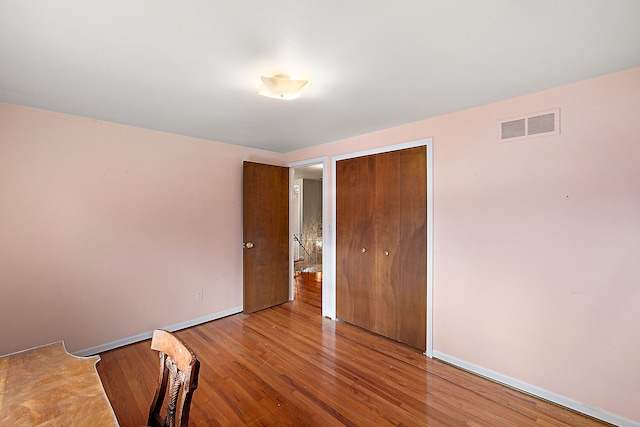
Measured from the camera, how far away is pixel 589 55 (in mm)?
1541

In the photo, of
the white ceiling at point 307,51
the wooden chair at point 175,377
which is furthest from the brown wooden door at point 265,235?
the wooden chair at point 175,377

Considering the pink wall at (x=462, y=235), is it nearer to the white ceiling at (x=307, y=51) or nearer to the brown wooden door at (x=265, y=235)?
the white ceiling at (x=307, y=51)

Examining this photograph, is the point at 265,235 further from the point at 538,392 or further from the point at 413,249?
the point at 538,392

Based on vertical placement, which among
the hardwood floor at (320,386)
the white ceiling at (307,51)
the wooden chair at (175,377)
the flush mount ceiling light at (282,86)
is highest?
the white ceiling at (307,51)

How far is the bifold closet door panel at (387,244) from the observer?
287 cm

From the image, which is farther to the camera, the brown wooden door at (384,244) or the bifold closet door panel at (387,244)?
the bifold closet door panel at (387,244)

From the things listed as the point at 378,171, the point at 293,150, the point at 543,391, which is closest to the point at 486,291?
the point at 543,391

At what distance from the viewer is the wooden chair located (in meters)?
0.97

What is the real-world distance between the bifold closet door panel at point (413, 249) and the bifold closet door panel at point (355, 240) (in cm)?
36

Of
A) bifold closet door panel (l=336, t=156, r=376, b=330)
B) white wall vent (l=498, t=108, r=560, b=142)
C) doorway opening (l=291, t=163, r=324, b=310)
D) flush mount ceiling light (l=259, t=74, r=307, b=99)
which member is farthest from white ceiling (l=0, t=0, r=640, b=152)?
doorway opening (l=291, t=163, r=324, b=310)

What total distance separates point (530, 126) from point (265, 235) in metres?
3.14

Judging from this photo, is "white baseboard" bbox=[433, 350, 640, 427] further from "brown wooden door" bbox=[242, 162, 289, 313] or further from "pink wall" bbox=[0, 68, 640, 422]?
"brown wooden door" bbox=[242, 162, 289, 313]

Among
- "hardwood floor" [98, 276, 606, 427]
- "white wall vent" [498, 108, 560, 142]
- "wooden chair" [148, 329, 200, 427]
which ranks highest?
"white wall vent" [498, 108, 560, 142]

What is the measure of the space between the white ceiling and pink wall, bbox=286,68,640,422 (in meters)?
0.29
